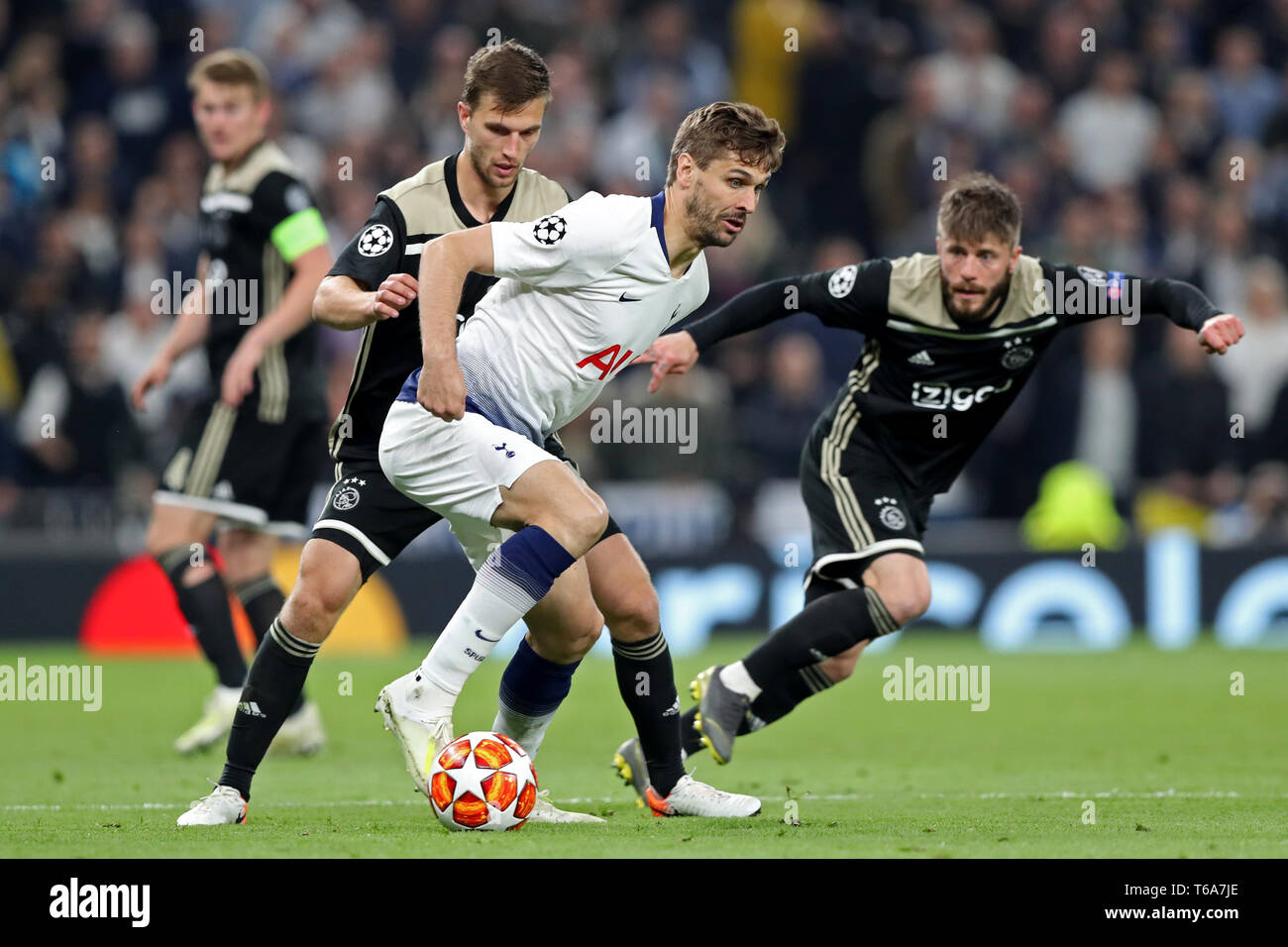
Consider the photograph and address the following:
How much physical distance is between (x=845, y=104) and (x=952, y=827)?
11252 millimetres

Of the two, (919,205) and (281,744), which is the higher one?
(919,205)

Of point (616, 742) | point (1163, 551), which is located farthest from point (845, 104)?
point (616, 742)

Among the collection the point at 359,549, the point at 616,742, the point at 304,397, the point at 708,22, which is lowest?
the point at 616,742

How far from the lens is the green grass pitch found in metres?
5.20

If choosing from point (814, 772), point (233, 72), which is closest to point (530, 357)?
point (814, 772)

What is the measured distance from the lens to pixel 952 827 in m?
5.60

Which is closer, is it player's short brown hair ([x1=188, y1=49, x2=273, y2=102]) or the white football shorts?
the white football shorts

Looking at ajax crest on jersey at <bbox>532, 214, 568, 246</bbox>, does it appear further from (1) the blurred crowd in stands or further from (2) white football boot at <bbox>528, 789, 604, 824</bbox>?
(1) the blurred crowd in stands

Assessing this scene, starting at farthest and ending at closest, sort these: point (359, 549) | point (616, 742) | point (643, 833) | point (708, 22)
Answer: point (708, 22), point (616, 742), point (359, 549), point (643, 833)

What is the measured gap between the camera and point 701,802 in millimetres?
6000

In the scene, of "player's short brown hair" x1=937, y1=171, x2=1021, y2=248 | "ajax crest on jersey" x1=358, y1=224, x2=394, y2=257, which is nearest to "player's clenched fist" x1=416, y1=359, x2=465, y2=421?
"ajax crest on jersey" x1=358, y1=224, x2=394, y2=257

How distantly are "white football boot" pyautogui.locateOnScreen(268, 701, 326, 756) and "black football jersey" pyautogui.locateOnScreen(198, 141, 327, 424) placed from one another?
1299mm

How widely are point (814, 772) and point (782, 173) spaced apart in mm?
9492
